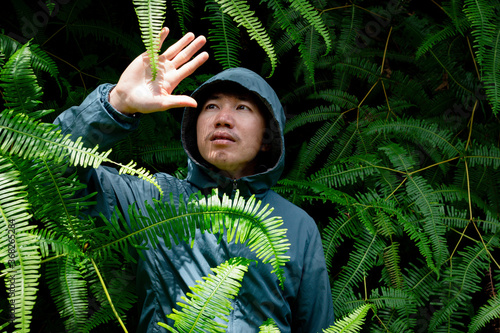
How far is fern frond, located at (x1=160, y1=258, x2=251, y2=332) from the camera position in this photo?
100 cm

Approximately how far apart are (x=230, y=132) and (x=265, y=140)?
1.00 feet

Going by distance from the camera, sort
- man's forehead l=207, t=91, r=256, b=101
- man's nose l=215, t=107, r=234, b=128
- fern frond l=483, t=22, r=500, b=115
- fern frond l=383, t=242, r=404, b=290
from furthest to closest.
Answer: fern frond l=383, t=242, r=404, b=290 < fern frond l=483, t=22, r=500, b=115 < man's forehead l=207, t=91, r=256, b=101 < man's nose l=215, t=107, r=234, b=128

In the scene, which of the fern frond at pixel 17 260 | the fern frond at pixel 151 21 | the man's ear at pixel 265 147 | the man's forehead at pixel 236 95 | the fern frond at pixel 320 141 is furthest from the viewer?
the fern frond at pixel 320 141

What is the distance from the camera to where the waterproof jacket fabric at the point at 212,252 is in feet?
4.76

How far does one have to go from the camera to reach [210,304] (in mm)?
1036

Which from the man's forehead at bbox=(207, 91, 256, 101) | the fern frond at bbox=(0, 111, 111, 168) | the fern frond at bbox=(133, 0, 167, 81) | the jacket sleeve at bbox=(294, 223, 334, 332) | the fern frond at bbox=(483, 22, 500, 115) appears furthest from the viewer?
the fern frond at bbox=(483, 22, 500, 115)

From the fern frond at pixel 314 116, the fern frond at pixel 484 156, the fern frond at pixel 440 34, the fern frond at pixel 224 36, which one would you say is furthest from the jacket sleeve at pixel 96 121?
the fern frond at pixel 484 156

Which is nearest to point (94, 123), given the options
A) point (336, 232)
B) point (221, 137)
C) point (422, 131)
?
point (221, 137)

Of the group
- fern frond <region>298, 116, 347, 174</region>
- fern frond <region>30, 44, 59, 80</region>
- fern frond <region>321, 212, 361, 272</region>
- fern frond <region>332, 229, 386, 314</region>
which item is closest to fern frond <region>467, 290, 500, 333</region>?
fern frond <region>332, 229, 386, 314</region>

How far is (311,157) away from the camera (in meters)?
2.91

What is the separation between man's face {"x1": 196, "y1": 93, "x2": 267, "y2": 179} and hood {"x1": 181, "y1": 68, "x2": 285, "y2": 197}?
6cm

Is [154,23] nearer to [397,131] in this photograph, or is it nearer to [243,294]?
[243,294]

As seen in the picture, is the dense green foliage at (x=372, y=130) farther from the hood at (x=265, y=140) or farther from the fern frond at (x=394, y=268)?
the hood at (x=265, y=140)

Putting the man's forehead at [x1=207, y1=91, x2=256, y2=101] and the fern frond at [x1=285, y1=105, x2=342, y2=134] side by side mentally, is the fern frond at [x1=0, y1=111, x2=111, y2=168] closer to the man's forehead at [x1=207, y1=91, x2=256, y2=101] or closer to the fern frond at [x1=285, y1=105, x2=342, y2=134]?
the man's forehead at [x1=207, y1=91, x2=256, y2=101]
